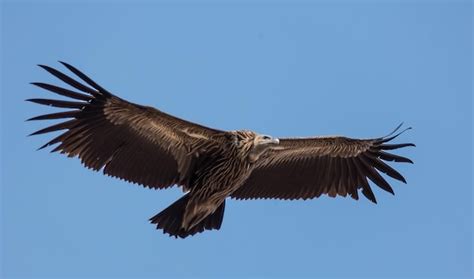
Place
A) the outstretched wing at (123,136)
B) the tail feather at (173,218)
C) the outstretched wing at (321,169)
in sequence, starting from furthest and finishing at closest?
the outstretched wing at (321,169)
the tail feather at (173,218)
the outstretched wing at (123,136)

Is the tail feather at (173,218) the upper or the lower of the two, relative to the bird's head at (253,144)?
lower

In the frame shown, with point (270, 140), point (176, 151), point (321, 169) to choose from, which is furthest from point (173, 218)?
point (321, 169)

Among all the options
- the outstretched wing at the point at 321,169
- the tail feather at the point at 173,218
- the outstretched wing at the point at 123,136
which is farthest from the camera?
the outstretched wing at the point at 321,169

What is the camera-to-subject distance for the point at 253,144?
1574 centimetres

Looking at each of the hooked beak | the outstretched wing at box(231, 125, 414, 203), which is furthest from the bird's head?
the outstretched wing at box(231, 125, 414, 203)

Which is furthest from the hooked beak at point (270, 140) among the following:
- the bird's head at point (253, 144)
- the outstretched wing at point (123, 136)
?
the outstretched wing at point (123, 136)

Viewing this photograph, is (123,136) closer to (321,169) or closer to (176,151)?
(176,151)

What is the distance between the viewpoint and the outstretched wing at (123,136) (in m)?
15.3

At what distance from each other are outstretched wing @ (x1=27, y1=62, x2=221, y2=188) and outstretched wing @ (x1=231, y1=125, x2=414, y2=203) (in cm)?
145

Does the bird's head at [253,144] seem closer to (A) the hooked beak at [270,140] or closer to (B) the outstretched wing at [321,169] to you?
(A) the hooked beak at [270,140]

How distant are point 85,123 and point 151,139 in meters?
1.06

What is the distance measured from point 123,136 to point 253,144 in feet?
6.45

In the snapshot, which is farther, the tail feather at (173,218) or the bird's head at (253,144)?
the tail feather at (173,218)

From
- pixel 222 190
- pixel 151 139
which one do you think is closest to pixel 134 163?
pixel 151 139
